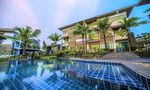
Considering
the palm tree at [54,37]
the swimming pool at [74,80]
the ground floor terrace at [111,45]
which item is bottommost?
the swimming pool at [74,80]

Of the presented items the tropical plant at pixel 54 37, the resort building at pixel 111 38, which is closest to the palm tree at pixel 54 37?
the tropical plant at pixel 54 37

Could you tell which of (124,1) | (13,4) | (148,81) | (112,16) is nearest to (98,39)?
(112,16)

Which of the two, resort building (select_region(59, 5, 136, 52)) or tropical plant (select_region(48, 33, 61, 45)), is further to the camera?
tropical plant (select_region(48, 33, 61, 45))

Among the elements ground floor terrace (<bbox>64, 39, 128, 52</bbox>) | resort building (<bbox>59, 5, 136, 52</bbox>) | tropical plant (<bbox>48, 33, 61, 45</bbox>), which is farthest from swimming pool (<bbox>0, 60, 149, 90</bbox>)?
tropical plant (<bbox>48, 33, 61, 45</bbox>)

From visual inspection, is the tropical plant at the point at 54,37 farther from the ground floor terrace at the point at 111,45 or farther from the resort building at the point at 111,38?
the ground floor terrace at the point at 111,45

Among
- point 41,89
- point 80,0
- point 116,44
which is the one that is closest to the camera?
point 41,89

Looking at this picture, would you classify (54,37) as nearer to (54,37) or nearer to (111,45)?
(54,37)

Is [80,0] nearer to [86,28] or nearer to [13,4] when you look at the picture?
[13,4]

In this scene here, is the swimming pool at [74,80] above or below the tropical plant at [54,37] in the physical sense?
below

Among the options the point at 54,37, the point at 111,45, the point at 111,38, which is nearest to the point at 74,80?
the point at 111,45

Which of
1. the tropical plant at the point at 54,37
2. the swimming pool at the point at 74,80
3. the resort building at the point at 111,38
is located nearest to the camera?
the swimming pool at the point at 74,80

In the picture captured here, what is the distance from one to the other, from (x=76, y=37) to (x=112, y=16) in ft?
37.2

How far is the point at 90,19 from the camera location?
28.8 metres

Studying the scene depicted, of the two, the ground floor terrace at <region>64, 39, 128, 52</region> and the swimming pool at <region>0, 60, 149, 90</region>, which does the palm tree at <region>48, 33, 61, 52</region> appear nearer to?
the ground floor terrace at <region>64, 39, 128, 52</region>
